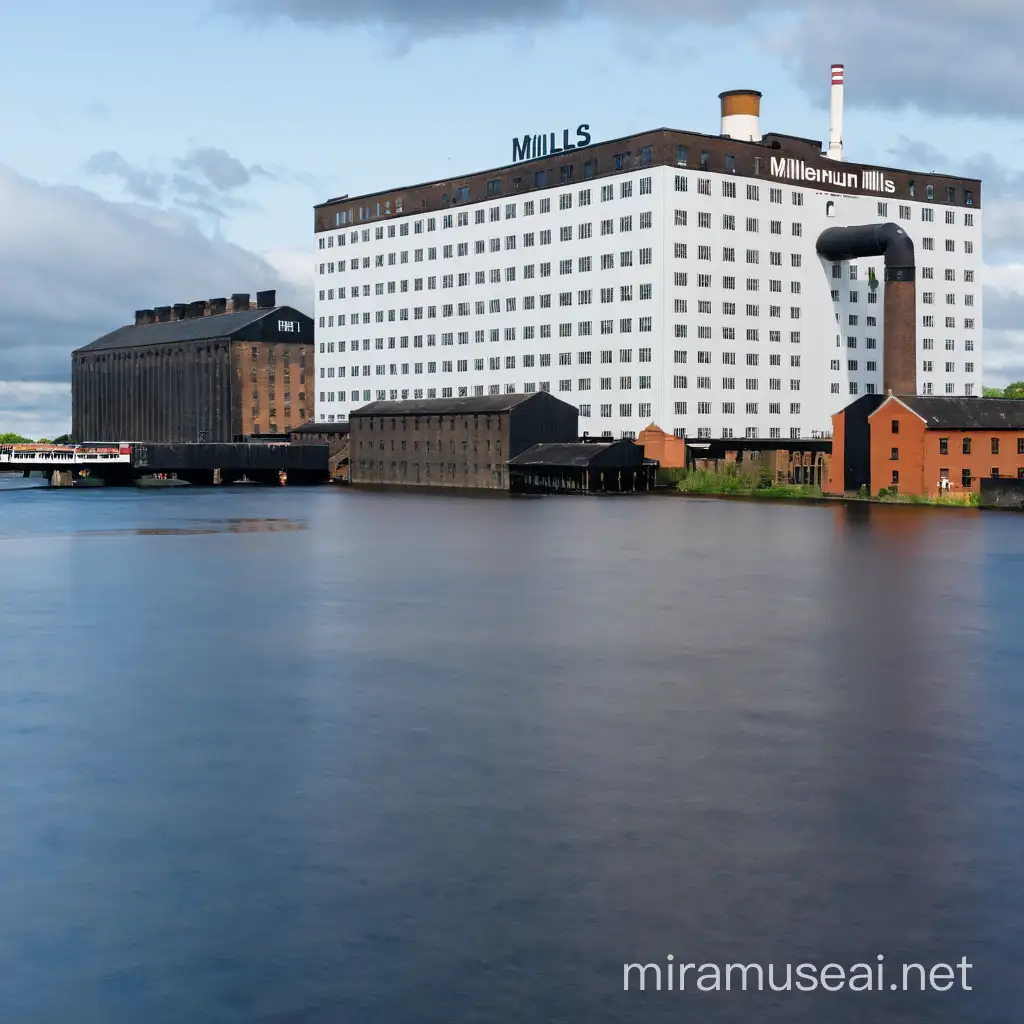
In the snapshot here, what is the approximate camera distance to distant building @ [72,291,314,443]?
176 m

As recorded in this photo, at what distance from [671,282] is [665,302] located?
185 cm

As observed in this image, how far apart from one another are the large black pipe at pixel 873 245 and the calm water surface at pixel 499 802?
8700 cm

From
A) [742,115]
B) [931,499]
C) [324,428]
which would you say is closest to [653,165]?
[742,115]

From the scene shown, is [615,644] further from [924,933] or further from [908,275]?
[908,275]

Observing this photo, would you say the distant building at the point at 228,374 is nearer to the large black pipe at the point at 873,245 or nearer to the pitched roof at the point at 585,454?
the pitched roof at the point at 585,454

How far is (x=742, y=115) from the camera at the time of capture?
131375mm

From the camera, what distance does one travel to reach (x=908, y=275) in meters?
118

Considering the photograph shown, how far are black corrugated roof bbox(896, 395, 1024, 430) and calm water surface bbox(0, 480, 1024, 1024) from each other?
55.6m

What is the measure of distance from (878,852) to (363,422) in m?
134

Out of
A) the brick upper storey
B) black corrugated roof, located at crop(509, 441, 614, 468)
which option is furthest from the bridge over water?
black corrugated roof, located at crop(509, 441, 614, 468)

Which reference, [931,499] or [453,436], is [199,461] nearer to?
[453,436]

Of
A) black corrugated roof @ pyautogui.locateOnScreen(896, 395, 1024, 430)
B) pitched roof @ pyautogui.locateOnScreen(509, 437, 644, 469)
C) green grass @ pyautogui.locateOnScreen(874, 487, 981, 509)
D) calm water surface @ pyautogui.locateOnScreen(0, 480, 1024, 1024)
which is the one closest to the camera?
calm water surface @ pyautogui.locateOnScreen(0, 480, 1024, 1024)

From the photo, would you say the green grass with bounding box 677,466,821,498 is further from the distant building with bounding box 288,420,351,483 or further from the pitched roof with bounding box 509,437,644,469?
the distant building with bounding box 288,420,351,483

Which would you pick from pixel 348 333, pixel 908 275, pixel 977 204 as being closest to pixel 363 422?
pixel 348 333
